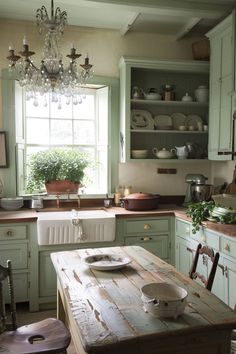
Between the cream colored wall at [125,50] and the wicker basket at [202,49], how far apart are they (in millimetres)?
188

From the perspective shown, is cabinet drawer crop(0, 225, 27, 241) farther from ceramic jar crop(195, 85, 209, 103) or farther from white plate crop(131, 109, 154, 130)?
ceramic jar crop(195, 85, 209, 103)

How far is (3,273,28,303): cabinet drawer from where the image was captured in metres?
3.08

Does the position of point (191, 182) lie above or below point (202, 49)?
below

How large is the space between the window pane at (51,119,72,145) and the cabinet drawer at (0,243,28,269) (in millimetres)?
1295

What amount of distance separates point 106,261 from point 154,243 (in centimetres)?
149

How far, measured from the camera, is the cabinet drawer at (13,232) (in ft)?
9.89

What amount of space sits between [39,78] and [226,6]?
2.02m

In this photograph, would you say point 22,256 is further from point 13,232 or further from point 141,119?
point 141,119

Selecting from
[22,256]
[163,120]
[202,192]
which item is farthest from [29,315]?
[163,120]

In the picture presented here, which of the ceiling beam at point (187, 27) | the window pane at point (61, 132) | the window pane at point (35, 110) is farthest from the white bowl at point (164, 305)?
the ceiling beam at point (187, 27)

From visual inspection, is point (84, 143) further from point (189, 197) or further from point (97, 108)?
point (189, 197)

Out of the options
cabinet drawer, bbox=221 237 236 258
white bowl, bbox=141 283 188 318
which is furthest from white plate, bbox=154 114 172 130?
white bowl, bbox=141 283 188 318

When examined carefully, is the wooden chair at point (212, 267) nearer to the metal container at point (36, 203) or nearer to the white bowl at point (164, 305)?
→ the white bowl at point (164, 305)

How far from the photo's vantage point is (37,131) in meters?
3.81
